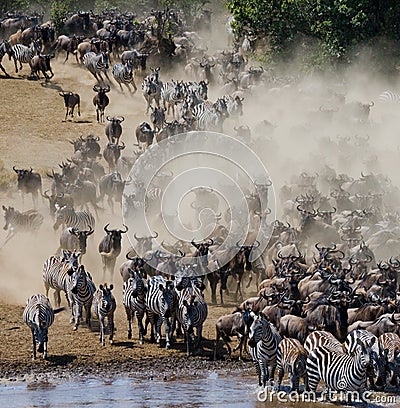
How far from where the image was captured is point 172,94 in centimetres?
4594

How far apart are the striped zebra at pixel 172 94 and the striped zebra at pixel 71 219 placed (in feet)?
48.1

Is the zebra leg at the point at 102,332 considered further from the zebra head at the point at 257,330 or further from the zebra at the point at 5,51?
the zebra at the point at 5,51

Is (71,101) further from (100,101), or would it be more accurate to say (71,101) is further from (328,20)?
(328,20)

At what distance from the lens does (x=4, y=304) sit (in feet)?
83.6

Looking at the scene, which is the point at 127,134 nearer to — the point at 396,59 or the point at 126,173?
the point at 126,173

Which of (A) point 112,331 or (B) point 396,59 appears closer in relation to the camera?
(A) point 112,331

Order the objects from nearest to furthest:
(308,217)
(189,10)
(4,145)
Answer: (308,217) → (4,145) → (189,10)

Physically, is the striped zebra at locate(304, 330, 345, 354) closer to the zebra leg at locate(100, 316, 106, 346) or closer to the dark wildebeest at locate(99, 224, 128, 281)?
the zebra leg at locate(100, 316, 106, 346)

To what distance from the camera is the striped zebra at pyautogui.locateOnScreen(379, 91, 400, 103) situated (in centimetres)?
5019

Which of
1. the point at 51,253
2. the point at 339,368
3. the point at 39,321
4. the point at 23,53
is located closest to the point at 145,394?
the point at 39,321

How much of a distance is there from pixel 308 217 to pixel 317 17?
2434 cm

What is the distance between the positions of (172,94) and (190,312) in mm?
25051

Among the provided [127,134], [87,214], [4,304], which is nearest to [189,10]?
[127,134]

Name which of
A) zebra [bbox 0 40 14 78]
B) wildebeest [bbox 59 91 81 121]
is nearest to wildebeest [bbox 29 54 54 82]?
zebra [bbox 0 40 14 78]
